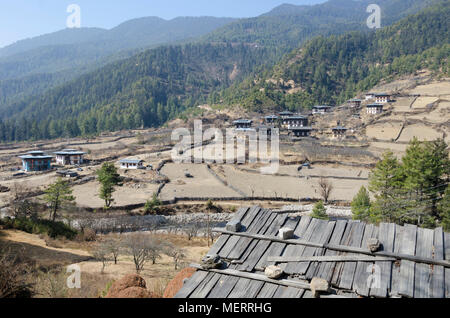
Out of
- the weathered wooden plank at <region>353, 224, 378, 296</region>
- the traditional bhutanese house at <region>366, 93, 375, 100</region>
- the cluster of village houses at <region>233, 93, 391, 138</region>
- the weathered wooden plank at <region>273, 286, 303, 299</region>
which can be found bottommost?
the cluster of village houses at <region>233, 93, 391, 138</region>

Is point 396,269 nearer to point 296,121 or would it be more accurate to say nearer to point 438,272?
point 438,272

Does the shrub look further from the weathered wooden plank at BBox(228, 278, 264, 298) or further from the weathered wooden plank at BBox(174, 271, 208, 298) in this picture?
the weathered wooden plank at BBox(228, 278, 264, 298)

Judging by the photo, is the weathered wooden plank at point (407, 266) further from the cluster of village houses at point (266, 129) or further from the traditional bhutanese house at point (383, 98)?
the traditional bhutanese house at point (383, 98)

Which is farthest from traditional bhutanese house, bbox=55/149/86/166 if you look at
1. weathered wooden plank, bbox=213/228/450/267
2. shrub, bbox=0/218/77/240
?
Answer: weathered wooden plank, bbox=213/228/450/267

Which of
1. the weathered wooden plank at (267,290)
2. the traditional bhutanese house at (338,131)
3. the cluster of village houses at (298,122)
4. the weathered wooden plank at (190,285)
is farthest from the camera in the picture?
the cluster of village houses at (298,122)

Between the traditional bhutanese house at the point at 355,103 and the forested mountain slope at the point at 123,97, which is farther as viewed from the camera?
the forested mountain slope at the point at 123,97

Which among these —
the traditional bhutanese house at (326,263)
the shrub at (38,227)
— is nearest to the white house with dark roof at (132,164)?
the shrub at (38,227)
